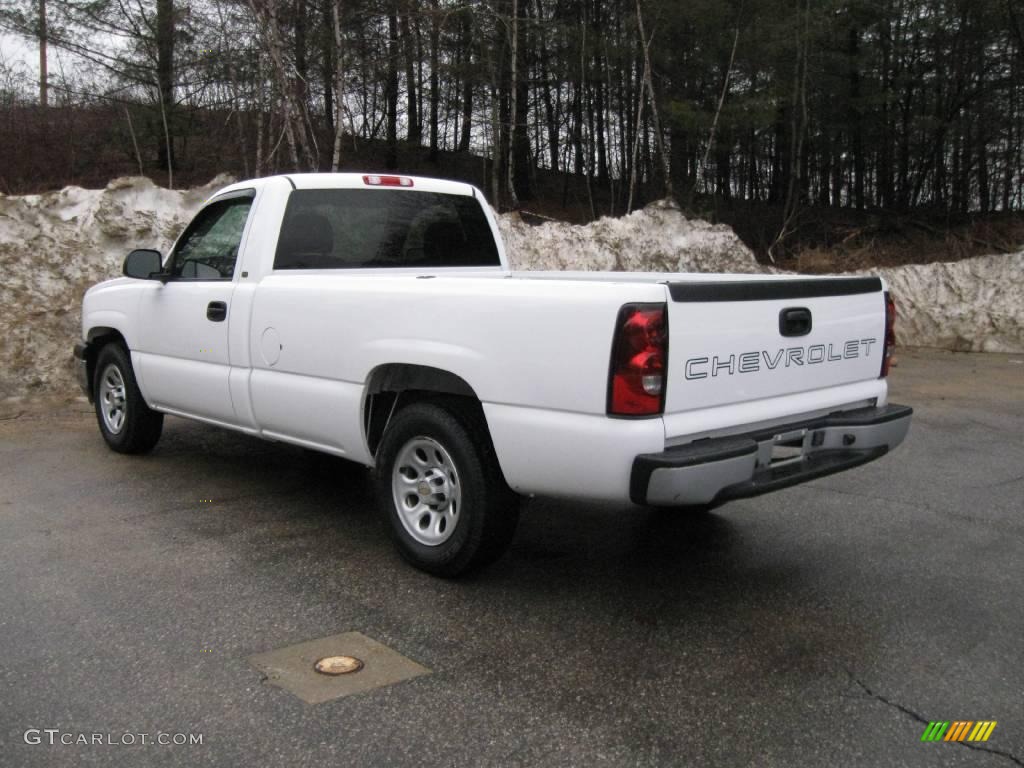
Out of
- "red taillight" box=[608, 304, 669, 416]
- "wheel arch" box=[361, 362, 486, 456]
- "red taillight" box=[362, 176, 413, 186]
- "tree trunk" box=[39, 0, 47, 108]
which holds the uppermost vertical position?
"tree trunk" box=[39, 0, 47, 108]

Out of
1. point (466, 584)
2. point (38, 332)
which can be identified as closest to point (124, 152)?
point (38, 332)

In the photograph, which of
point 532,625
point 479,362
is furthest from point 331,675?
point 479,362

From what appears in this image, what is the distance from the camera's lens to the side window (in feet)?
19.1

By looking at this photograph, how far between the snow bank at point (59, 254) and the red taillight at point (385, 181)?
5584 millimetres

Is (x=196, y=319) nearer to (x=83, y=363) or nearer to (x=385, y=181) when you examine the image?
(x=385, y=181)

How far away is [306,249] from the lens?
556 centimetres

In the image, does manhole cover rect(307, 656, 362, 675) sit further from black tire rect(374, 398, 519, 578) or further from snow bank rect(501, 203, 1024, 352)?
snow bank rect(501, 203, 1024, 352)

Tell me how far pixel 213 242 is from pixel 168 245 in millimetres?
Answer: 5553

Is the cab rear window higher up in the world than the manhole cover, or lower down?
higher up

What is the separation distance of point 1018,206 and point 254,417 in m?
20.0

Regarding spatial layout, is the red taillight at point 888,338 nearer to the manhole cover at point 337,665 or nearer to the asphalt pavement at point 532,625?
the asphalt pavement at point 532,625

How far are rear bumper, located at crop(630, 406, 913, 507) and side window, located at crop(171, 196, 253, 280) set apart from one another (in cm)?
321

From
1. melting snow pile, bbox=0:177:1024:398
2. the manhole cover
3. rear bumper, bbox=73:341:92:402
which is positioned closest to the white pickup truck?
the manhole cover

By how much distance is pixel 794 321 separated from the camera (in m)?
4.20
